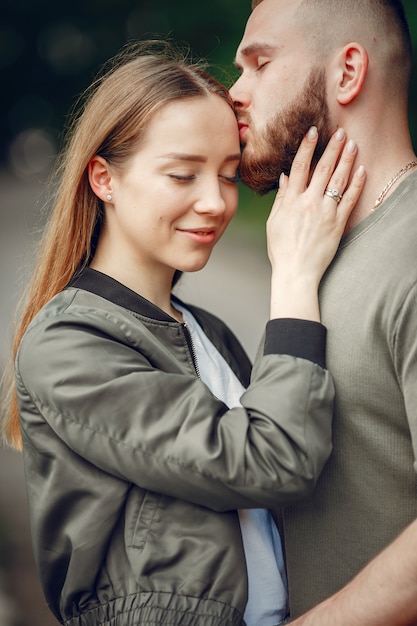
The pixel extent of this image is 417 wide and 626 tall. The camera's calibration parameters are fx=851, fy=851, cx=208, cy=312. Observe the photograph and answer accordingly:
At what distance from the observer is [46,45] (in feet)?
11.2

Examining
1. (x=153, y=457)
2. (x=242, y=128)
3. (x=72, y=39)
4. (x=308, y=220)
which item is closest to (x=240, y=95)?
(x=242, y=128)

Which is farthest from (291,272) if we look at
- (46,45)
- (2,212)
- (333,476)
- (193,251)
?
(2,212)

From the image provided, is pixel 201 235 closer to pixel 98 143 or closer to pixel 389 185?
pixel 98 143

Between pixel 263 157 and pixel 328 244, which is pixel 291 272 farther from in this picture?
pixel 263 157

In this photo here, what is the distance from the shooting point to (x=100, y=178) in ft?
7.30

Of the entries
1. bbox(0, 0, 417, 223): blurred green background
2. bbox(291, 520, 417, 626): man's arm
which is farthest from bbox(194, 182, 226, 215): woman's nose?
bbox(0, 0, 417, 223): blurred green background

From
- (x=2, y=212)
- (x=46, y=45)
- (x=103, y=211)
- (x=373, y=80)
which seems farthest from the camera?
(x=2, y=212)

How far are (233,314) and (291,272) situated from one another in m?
3.09

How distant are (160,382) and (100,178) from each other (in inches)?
26.5

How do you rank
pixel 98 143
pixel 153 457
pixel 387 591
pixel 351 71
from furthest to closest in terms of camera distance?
pixel 98 143, pixel 351 71, pixel 153 457, pixel 387 591

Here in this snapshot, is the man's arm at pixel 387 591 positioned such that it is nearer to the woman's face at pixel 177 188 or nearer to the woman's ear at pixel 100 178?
the woman's face at pixel 177 188

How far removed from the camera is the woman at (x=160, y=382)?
177cm

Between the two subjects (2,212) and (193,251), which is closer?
(193,251)

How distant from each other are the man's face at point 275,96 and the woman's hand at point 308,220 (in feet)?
0.15
